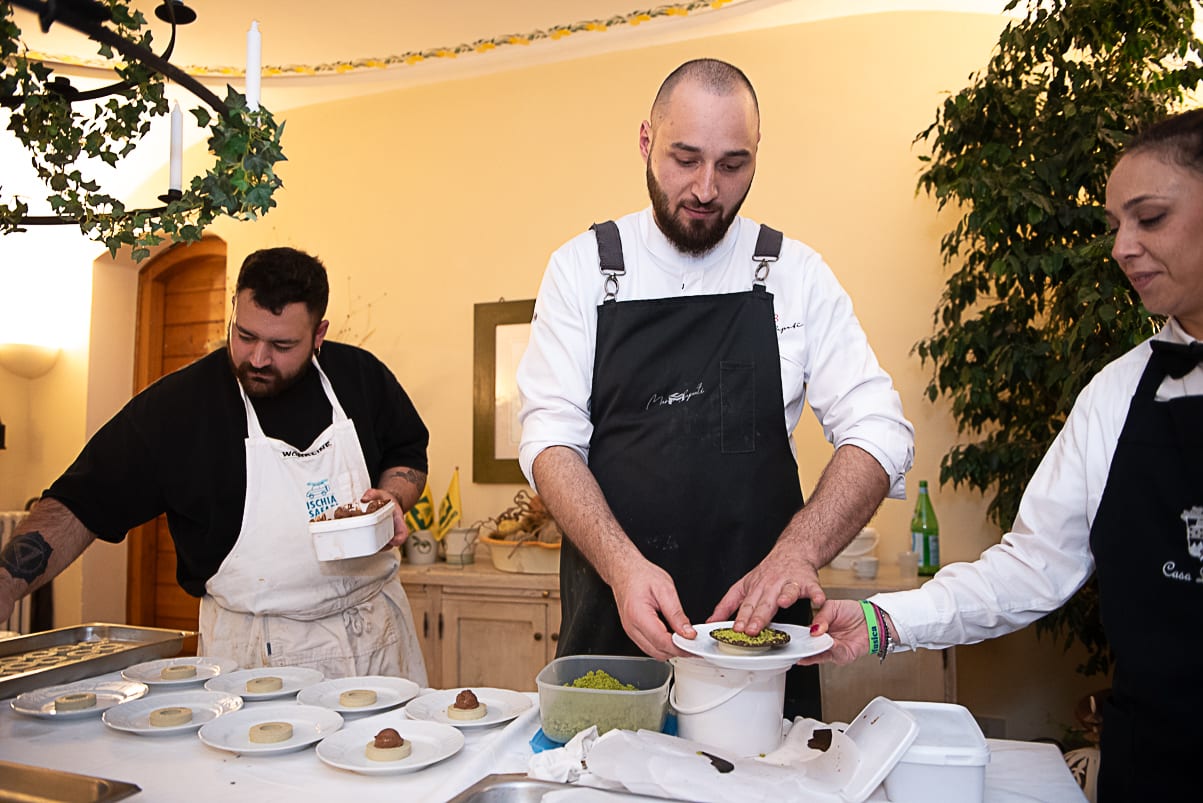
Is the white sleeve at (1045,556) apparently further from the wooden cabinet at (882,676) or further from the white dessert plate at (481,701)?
the wooden cabinet at (882,676)

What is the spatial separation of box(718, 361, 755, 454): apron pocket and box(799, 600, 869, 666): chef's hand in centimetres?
41

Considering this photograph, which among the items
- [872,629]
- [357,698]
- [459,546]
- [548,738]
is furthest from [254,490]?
[459,546]

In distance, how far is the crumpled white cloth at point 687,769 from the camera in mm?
1141

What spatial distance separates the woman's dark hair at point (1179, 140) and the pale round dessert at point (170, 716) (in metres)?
1.83

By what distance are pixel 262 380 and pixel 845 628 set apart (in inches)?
62.7

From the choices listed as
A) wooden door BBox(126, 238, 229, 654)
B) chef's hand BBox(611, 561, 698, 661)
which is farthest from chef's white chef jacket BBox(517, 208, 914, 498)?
wooden door BBox(126, 238, 229, 654)

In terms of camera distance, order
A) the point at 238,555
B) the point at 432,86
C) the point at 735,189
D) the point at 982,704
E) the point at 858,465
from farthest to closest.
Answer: the point at 432,86 → the point at 982,704 → the point at 238,555 → the point at 735,189 → the point at 858,465

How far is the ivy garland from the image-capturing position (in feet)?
4.89

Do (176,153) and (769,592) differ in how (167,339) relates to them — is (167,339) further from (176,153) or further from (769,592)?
(769,592)

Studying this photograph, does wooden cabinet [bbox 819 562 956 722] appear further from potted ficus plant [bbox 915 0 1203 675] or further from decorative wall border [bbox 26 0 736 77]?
decorative wall border [bbox 26 0 736 77]

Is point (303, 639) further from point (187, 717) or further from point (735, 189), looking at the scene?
point (735, 189)

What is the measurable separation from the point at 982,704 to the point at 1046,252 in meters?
1.83

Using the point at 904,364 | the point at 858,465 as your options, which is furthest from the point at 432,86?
the point at 858,465

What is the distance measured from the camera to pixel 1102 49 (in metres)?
3.01
